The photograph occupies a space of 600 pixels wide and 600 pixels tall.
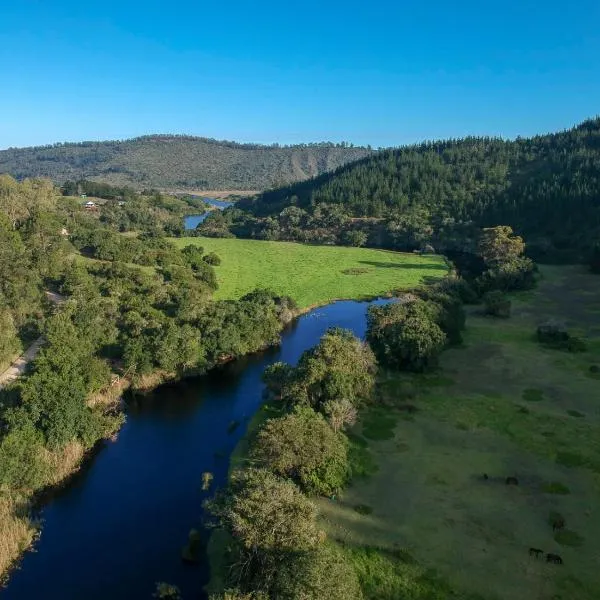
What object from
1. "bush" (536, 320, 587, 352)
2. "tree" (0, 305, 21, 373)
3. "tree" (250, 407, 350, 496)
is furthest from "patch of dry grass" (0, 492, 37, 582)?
"bush" (536, 320, 587, 352)

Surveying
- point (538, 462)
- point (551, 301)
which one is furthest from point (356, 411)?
point (551, 301)

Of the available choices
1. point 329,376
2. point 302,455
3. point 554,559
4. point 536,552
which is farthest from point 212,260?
point 554,559

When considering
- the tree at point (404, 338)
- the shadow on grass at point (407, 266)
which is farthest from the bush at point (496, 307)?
the shadow on grass at point (407, 266)

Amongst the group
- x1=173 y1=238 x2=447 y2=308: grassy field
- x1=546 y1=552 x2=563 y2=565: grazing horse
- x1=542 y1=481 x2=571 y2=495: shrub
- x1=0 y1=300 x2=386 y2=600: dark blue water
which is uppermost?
x1=173 y1=238 x2=447 y2=308: grassy field

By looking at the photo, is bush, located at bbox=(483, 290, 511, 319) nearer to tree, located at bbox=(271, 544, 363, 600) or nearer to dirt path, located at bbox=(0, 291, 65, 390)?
tree, located at bbox=(271, 544, 363, 600)

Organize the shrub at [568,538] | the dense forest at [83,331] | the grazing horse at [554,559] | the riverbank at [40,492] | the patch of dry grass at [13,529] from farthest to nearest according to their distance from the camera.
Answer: the dense forest at [83,331] → the riverbank at [40,492] → the shrub at [568,538] → the patch of dry grass at [13,529] → the grazing horse at [554,559]

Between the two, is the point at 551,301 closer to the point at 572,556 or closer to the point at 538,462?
the point at 538,462

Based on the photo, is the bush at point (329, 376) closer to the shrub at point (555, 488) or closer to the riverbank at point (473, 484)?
the riverbank at point (473, 484)
